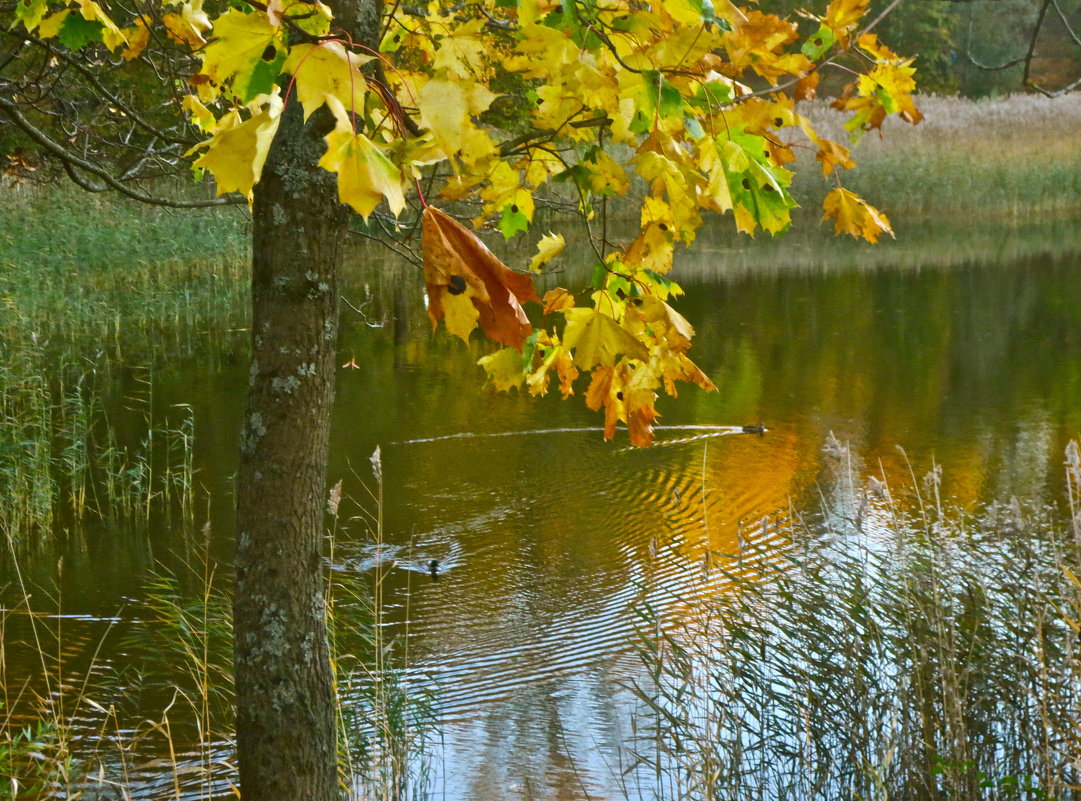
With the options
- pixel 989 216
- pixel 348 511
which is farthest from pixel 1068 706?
pixel 989 216

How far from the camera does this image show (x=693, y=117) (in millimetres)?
1856

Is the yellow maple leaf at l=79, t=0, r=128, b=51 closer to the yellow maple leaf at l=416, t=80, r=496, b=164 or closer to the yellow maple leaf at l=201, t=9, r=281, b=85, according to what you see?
the yellow maple leaf at l=201, t=9, r=281, b=85

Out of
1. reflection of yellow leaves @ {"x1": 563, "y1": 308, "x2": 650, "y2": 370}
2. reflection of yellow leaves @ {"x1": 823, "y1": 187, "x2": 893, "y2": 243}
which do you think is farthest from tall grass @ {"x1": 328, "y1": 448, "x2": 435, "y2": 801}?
reflection of yellow leaves @ {"x1": 823, "y1": 187, "x2": 893, "y2": 243}

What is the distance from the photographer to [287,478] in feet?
6.27

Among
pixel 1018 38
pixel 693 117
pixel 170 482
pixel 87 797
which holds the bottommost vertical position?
pixel 87 797

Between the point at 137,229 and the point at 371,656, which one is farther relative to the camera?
the point at 137,229

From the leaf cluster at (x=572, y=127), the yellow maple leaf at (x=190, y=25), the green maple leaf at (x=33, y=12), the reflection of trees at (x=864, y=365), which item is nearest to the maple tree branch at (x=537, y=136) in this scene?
the leaf cluster at (x=572, y=127)

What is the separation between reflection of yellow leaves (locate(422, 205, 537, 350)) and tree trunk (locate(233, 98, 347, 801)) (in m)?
0.52

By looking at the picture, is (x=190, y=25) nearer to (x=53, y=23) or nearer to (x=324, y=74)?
(x=53, y=23)

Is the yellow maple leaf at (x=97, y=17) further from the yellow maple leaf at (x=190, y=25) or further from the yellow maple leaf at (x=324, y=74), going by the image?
the yellow maple leaf at (x=324, y=74)

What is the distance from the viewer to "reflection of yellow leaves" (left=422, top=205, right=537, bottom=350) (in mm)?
1312

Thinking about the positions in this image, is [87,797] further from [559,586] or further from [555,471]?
[555,471]

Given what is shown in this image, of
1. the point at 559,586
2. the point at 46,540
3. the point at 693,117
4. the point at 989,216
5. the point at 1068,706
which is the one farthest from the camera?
the point at 989,216

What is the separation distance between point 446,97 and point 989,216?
19.7 meters
